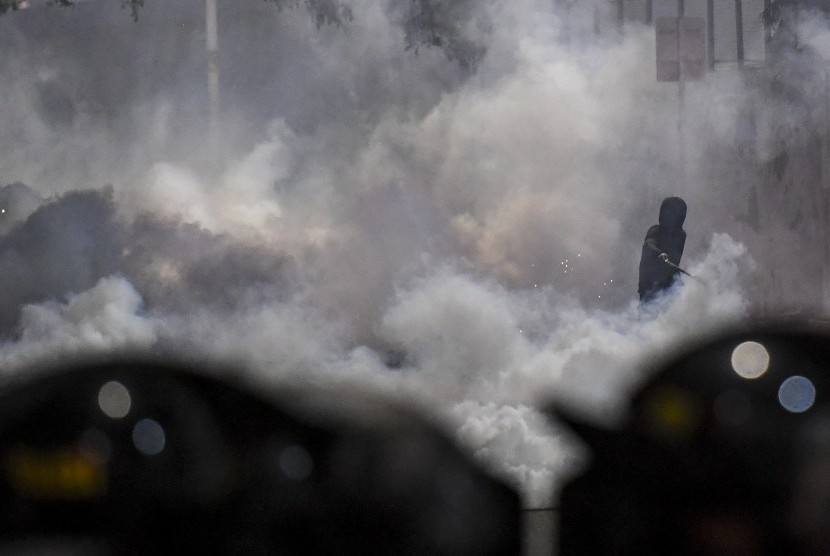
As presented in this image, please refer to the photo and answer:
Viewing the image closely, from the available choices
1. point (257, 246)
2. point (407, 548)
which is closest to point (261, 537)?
point (407, 548)

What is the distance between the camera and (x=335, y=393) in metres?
1.17

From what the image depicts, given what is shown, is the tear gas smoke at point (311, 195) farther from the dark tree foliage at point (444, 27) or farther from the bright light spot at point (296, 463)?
the bright light spot at point (296, 463)

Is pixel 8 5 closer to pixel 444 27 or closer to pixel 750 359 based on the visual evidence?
pixel 444 27

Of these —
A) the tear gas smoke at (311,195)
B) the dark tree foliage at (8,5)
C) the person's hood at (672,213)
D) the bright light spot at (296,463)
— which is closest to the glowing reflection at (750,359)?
the bright light spot at (296,463)

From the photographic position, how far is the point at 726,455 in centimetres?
111

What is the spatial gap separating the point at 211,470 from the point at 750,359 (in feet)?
2.10

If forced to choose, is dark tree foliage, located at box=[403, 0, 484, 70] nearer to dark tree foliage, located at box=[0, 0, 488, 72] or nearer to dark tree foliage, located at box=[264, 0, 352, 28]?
dark tree foliage, located at box=[0, 0, 488, 72]

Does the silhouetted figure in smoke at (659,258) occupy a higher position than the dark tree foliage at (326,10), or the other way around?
the dark tree foliage at (326,10)

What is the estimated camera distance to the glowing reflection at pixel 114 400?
1.00 meters

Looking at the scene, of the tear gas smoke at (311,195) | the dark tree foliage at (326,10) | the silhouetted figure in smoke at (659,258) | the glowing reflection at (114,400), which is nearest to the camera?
the glowing reflection at (114,400)

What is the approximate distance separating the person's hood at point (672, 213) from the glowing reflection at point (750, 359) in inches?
172

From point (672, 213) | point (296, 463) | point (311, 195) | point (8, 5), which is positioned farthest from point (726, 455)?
point (8, 5)

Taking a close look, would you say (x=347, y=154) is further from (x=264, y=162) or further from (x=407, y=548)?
(x=407, y=548)

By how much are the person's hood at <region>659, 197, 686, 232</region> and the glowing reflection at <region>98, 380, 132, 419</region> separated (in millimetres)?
4674
